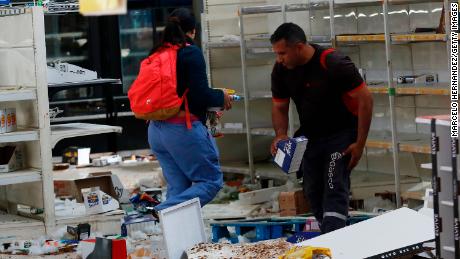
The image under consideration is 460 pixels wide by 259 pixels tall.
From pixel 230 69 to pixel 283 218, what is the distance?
3509mm

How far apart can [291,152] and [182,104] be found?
100cm

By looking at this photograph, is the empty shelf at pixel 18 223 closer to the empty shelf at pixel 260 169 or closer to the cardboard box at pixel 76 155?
the empty shelf at pixel 260 169

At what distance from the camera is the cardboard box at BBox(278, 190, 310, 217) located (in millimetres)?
9023

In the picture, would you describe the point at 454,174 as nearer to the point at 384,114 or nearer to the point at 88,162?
the point at 384,114

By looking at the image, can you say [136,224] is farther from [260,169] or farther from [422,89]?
[260,169]

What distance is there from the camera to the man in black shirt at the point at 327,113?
6715 millimetres

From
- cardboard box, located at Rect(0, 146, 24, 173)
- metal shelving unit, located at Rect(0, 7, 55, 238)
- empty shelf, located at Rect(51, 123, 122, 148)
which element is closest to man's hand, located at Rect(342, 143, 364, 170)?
empty shelf, located at Rect(51, 123, 122, 148)

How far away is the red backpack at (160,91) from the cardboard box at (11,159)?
1.90 meters

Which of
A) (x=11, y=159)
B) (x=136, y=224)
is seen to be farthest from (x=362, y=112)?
(x=11, y=159)

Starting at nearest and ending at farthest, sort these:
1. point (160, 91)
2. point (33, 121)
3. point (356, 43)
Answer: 1. point (160, 91)
2. point (33, 121)
3. point (356, 43)

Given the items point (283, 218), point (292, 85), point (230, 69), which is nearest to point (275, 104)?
point (292, 85)

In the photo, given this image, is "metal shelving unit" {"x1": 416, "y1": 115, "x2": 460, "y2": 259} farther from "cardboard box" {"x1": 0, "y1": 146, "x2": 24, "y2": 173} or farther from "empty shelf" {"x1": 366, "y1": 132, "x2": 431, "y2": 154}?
"cardboard box" {"x1": 0, "y1": 146, "x2": 24, "y2": 173}

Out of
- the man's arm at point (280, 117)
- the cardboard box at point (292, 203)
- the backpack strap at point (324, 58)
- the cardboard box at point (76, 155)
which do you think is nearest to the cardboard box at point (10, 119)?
the cardboard box at point (292, 203)

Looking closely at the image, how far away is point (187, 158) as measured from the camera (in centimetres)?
745
